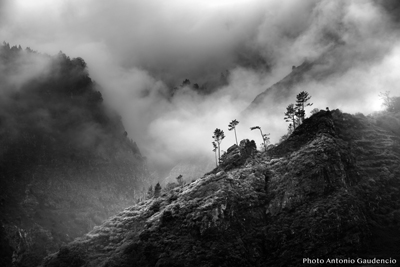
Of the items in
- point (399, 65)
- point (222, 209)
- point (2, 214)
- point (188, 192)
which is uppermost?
point (399, 65)

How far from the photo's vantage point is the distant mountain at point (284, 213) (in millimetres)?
63000

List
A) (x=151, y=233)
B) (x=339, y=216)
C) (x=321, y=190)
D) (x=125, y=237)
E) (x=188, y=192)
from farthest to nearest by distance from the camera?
(x=188, y=192) < (x=125, y=237) < (x=151, y=233) < (x=321, y=190) < (x=339, y=216)

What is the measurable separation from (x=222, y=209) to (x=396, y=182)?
4788 centimetres

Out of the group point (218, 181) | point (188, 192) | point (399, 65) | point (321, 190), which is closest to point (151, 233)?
point (188, 192)

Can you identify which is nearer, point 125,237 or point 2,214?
point 125,237

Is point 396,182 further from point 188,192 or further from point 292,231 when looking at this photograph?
point 188,192

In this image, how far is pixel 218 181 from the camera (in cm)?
8938

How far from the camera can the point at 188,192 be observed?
9081 cm

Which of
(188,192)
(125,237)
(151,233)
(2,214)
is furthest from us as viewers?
(2,214)

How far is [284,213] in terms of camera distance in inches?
2859

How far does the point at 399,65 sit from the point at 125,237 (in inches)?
8007

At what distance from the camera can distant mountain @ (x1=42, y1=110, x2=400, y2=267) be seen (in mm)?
63000

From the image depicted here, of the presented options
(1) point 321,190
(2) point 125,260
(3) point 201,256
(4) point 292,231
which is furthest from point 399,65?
(2) point 125,260

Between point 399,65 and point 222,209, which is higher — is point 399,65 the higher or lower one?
the higher one
